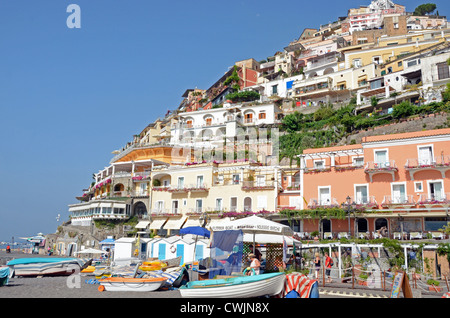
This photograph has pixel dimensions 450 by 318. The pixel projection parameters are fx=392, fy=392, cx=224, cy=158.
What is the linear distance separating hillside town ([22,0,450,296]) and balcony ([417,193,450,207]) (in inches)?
2.5

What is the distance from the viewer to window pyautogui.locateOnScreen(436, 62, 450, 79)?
42750mm

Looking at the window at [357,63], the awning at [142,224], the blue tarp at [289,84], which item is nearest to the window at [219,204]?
the awning at [142,224]

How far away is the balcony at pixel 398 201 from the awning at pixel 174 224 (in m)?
18.6

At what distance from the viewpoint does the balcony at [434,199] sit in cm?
2612

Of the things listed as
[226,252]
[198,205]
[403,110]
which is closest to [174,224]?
[198,205]

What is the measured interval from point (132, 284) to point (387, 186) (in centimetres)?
2104

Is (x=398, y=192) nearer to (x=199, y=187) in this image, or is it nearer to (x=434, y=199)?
(x=434, y=199)

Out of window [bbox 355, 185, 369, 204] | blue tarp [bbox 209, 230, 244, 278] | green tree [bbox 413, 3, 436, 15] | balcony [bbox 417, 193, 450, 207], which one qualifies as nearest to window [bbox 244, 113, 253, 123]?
window [bbox 355, 185, 369, 204]

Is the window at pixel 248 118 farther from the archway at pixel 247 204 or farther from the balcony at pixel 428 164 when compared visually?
the balcony at pixel 428 164

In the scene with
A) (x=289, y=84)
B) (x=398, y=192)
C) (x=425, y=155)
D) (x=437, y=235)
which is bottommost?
(x=437, y=235)

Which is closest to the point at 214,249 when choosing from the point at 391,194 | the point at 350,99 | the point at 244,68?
the point at 391,194

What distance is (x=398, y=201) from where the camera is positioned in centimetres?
2812

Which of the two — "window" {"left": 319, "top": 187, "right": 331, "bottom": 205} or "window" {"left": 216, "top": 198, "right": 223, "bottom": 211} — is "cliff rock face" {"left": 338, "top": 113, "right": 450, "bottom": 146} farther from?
"window" {"left": 216, "top": 198, "right": 223, "bottom": 211}
